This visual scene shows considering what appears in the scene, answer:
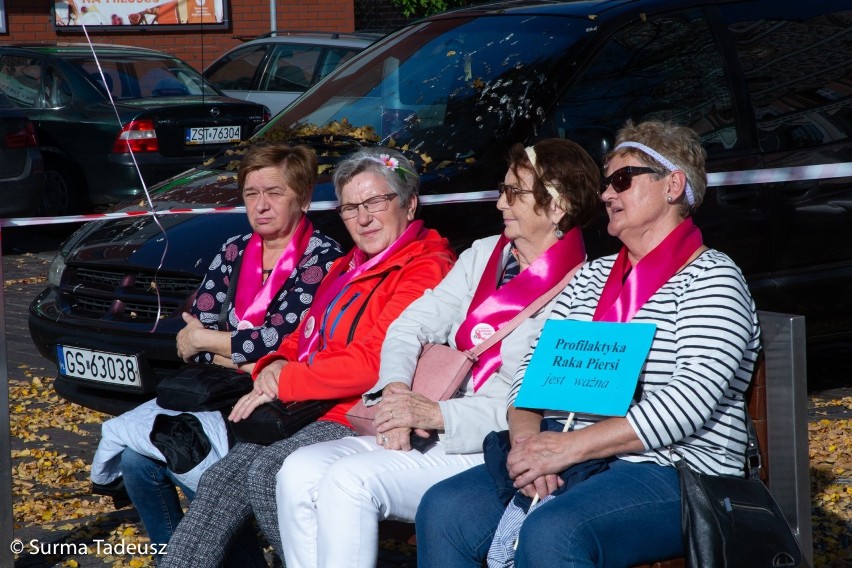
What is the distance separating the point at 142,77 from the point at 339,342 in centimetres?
829

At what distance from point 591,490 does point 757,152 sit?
279 cm

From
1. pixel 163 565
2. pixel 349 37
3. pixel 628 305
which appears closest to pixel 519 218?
pixel 628 305

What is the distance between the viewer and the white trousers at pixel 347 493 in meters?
3.24

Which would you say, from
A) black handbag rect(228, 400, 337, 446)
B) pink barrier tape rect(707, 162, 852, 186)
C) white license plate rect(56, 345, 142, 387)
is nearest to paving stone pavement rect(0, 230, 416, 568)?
white license plate rect(56, 345, 142, 387)

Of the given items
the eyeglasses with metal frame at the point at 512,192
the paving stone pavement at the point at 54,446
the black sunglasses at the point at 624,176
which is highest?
the black sunglasses at the point at 624,176

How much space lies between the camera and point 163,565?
3.52 metres

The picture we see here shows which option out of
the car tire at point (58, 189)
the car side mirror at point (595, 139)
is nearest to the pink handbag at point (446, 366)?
the car side mirror at point (595, 139)

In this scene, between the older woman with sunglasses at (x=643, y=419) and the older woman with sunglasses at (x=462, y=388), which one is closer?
the older woman with sunglasses at (x=643, y=419)

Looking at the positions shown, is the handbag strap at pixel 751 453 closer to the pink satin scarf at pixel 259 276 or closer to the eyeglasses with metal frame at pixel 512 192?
the eyeglasses with metal frame at pixel 512 192

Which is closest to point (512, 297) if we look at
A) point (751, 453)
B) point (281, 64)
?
point (751, 453)

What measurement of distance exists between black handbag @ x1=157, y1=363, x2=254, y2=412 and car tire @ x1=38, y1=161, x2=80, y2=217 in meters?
7.73

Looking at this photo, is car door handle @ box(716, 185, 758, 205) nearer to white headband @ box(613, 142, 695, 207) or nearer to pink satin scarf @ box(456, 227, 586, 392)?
pink satin scarf @ box(456, 227, 586, 392)

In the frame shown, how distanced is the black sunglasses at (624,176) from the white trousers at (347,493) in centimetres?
89

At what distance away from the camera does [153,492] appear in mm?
3928
